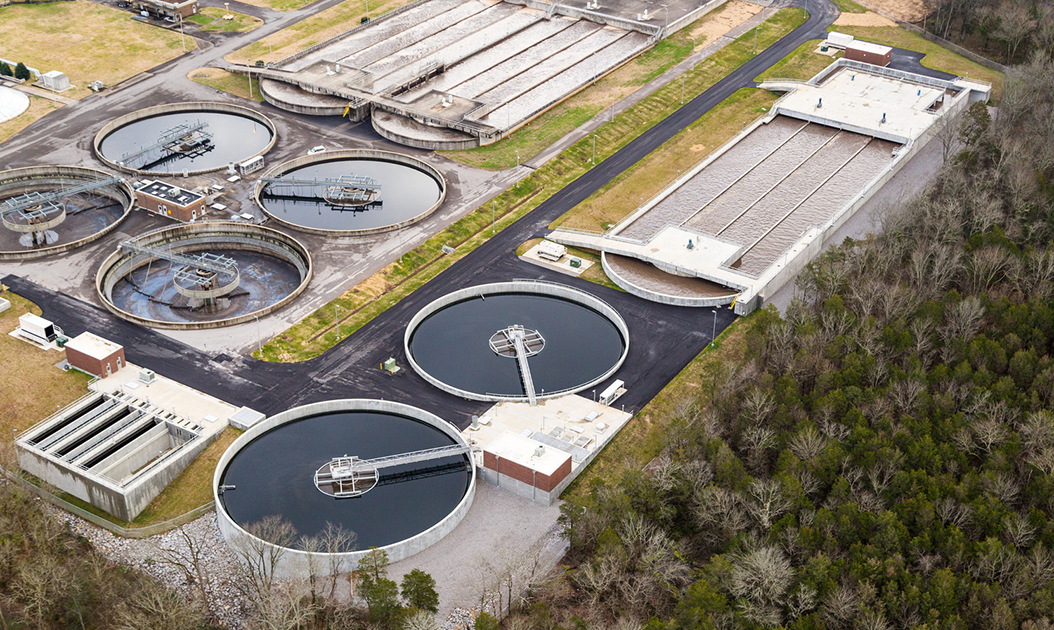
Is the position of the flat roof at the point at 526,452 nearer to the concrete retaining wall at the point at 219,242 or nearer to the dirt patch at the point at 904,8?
the concrete retaining wall at the point at 219,242

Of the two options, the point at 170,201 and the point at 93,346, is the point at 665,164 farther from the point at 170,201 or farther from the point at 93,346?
the point at 93,346

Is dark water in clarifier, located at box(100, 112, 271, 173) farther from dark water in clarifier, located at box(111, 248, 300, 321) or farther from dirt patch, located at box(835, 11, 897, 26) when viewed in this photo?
dirt patch, located at box(835, 11, 897, 26)

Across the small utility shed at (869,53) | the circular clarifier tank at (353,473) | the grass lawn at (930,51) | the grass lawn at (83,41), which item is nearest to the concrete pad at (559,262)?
the circular clarifier tank at (353,473)

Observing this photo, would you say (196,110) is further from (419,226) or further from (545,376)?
(545,376)

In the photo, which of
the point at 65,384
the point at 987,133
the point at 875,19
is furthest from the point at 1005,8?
the point at 65,384

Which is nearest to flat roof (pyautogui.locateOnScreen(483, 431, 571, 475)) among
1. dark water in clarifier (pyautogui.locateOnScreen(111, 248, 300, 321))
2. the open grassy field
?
dark water in clarifier (pyautogui.locateOnScreen(111, 248, 300, 321))

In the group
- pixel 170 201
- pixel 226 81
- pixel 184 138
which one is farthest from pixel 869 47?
pixel 170 201
